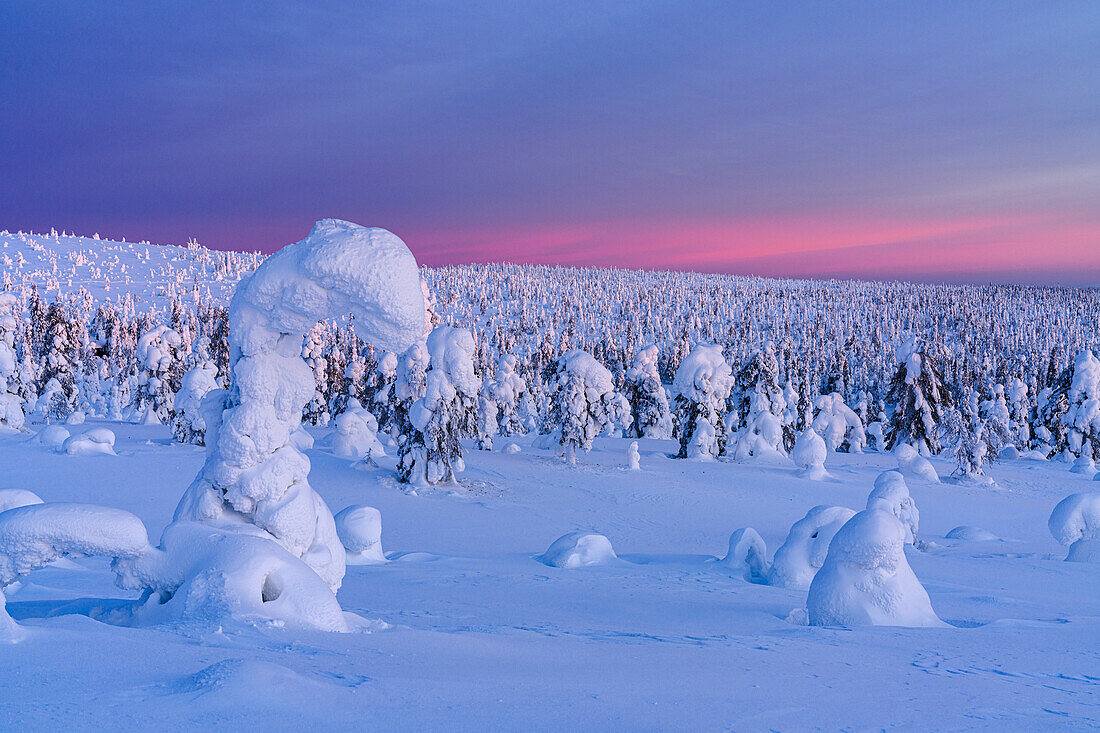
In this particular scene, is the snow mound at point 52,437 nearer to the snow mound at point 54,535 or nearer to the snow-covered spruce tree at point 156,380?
the snow-covered spruce tree at point 156,380

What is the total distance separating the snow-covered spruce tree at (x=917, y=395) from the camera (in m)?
32.4

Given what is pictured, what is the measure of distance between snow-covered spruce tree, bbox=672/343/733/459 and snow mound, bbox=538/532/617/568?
63.4ft

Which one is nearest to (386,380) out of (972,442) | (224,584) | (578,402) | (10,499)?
(578,402)

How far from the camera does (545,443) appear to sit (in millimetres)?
32688

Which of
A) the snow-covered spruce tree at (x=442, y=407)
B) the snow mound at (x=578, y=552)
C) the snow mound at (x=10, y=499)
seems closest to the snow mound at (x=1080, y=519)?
the snow mound at (x=578, y=552)

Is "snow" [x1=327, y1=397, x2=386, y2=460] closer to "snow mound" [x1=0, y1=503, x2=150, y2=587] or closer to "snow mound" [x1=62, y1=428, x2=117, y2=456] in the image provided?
"snow mound" [x1=62, y1=428, x2=117, y2=456]

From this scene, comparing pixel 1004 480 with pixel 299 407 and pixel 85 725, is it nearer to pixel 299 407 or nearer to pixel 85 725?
pixel 299 407

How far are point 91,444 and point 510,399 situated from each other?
25.2 metres

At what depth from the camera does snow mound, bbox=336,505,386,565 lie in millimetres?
11648

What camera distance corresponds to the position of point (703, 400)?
30969 millimetres

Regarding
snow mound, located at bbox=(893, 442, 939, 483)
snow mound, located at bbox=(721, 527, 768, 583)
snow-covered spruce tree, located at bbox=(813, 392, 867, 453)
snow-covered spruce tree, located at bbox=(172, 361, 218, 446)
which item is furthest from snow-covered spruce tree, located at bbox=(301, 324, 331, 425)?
snow mound, located at bbox=(721, 527, 768, 583)

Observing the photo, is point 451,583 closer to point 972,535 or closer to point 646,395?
point 972,535

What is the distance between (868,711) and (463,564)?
27.8 ft

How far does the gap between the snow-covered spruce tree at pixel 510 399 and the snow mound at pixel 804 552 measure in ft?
108
